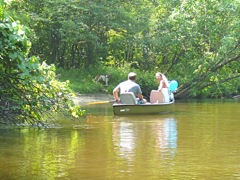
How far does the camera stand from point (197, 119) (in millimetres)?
16734

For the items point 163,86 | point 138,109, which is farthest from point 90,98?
point 138,109

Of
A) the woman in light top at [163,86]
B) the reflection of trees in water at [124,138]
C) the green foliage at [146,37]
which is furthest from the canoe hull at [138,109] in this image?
the green foliage at [146,37]

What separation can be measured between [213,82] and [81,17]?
8.07 meters

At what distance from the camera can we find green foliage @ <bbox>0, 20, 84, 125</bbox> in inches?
373

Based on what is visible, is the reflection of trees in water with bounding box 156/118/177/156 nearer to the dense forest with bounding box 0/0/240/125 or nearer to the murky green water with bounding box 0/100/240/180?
the murky green water with bounding box 0/100/240/180

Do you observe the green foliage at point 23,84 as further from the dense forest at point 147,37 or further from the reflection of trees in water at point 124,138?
the dense forest at point 147,37

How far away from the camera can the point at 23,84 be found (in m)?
10.7

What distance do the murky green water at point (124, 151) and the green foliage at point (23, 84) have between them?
590mm

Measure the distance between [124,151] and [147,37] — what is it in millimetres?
23484

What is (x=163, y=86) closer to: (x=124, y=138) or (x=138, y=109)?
(x=138, y=109)

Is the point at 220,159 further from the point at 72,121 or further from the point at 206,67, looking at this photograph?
the point at 206,67

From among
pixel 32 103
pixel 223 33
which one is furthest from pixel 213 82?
pixel 32 103

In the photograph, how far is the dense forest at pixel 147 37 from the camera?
28.7m

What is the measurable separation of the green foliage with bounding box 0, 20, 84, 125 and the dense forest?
1283 cm
